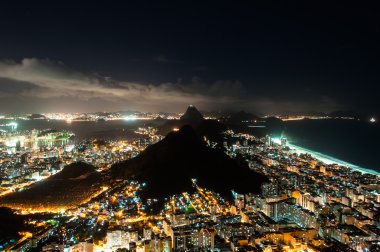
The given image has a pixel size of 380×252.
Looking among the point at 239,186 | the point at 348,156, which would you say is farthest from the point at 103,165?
the point at 348,156

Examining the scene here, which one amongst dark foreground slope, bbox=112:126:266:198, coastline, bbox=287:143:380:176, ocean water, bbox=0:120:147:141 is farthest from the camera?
ocean water, bbox=0:120:147:141

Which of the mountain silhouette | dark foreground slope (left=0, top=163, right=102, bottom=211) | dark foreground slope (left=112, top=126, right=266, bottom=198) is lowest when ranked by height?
dark foreground slope (left=0, top=163, right=102, bottom=211)

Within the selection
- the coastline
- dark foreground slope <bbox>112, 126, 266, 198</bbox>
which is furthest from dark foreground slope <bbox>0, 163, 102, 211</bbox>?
the coastline

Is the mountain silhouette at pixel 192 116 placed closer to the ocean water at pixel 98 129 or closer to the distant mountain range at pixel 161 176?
the ocean water at pixel 98 129

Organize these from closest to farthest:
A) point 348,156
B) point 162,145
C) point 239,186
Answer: point 239,186
point 162,145
point 348,156

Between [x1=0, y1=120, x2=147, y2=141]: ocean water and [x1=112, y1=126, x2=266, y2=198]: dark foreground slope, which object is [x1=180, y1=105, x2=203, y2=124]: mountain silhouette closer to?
[x1=0, y1=120, x2=147, y2=141]: ocean water

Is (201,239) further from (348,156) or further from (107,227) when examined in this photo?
(348,156)
